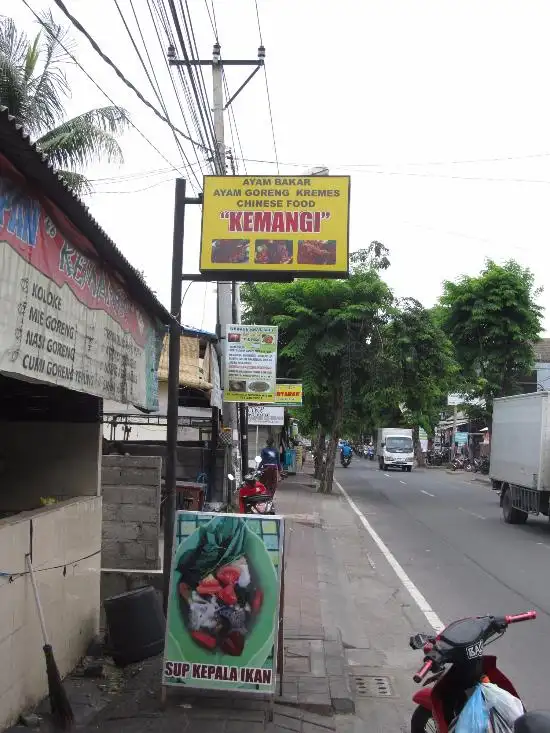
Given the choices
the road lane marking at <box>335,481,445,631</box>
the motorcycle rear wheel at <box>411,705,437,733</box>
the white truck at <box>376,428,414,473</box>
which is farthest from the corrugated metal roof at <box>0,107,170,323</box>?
the white truck at <box>376,428,414,473</box>

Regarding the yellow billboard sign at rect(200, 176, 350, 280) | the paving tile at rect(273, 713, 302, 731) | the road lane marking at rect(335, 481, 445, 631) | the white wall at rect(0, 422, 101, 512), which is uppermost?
the yellow billboard sign at rect(200, 176, 350, 280)

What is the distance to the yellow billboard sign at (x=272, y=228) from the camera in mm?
7535

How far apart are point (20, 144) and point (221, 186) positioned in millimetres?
4539

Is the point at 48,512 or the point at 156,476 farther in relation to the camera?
the point at 156,476

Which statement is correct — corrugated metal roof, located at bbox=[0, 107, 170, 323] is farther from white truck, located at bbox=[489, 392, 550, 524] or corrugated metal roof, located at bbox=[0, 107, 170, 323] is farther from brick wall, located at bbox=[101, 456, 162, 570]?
white truck, located at bbox=[489, 392, 550, 524]

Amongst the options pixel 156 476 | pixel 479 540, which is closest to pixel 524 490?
pixel 479 540

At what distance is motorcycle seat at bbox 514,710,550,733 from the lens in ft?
9.51

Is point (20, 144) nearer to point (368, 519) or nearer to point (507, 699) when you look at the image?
point (507, 699)

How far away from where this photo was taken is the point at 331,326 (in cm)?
2259

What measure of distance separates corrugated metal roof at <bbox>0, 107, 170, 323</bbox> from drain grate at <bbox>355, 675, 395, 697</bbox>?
3595mm

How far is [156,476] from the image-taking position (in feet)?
30.2

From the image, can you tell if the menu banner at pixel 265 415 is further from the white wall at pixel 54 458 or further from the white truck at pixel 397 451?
the white truck at pixel 397 451

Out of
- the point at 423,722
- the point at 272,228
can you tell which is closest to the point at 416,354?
the point at 272,228

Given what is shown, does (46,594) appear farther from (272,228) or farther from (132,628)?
(272,228)
